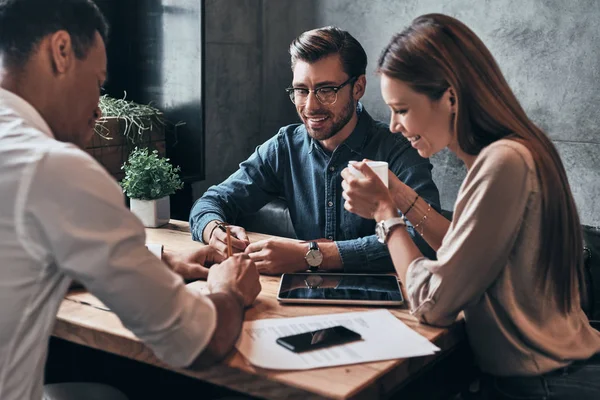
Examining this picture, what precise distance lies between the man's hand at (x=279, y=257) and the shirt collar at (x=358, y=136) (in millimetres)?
613

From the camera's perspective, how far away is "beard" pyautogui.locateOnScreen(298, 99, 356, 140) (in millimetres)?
2377

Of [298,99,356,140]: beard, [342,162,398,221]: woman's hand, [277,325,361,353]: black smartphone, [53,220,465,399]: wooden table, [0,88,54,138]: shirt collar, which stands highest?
[0,88,54,138]: shirt collar

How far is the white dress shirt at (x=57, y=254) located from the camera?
1.05 m

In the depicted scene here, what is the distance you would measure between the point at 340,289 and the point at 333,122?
86 centimetres

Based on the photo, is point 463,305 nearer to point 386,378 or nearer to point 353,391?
point 386,378

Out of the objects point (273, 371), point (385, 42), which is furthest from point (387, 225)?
point (385, 42)

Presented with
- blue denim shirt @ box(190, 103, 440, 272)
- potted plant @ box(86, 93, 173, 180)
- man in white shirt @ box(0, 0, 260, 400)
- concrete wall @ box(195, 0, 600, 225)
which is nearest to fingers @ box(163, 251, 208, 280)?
blue denim shirt @ box(190, 103, 440, 272)

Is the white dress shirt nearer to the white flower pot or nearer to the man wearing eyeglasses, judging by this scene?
the man wearing eyeglasses

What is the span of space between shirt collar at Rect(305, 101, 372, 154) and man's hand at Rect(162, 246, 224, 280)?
713mm

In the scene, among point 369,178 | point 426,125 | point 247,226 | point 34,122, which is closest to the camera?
point 34,122

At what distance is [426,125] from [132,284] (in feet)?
2.75

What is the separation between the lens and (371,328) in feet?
4.75

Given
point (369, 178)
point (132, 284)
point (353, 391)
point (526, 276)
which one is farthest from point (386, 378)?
point (369, 178)

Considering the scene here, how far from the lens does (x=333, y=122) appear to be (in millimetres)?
2383
